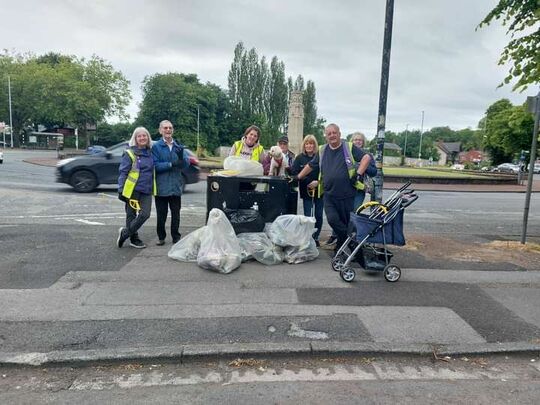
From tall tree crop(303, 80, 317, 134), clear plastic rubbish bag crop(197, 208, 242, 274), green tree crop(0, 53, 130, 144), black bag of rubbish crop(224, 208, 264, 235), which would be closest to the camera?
clear plastic rubbish bag crop(197, 208, 242, 274)

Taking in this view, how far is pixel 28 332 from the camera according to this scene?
3723 mm

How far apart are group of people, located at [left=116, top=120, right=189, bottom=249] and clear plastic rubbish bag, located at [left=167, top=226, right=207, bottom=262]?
2.79 feet

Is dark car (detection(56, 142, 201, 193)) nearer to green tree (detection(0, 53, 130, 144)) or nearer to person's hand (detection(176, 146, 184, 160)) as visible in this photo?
person's hand (detection(176, 146, 184, 160))

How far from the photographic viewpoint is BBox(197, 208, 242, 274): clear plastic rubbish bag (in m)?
5.39

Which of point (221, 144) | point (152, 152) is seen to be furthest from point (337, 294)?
point (221, 144)

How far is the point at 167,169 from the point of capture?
21.1ft

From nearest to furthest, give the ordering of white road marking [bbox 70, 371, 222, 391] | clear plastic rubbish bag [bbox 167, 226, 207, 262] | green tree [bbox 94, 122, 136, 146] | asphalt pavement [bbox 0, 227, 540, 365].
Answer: white road marking [bbox 70, 371, 222, 391], asphalt pavement [bbox 0, 227, 540, 365], clear plastic rubbish bag [bbox 167, 226, 207, 262], green tree [bbox 94, 122, 136, 146]

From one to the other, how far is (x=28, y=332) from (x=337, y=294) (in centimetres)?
301

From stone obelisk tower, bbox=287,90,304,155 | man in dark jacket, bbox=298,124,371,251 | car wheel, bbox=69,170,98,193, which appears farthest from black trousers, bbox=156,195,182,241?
stone obelisk tower, bbox=287,90,304,155

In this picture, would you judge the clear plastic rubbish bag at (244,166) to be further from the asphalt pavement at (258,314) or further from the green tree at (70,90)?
the green tree at (70,90)

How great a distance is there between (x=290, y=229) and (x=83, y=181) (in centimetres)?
950

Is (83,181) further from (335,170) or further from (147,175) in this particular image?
(335,170)

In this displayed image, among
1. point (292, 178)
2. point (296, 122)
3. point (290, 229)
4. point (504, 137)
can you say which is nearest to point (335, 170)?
point (292, 178)

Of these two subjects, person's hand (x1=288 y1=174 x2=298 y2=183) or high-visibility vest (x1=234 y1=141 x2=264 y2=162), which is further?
high-visibility vest (x1=234 y1=141 x2=264 y2=162)
